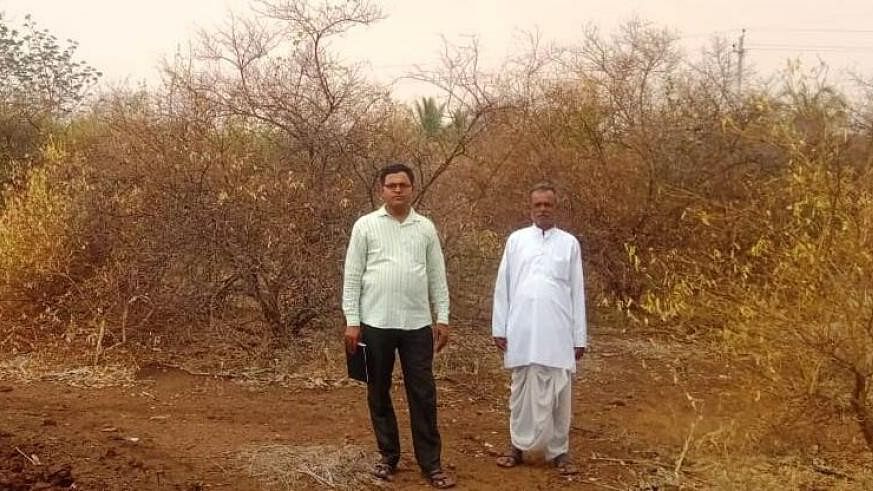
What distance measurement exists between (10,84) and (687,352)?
10403 mm

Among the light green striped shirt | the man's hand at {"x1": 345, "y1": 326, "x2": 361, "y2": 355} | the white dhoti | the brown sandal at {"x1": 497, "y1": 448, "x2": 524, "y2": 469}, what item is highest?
the light green striped shirt

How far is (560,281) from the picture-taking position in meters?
4.33

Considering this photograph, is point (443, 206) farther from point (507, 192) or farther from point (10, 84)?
point (10, 84)

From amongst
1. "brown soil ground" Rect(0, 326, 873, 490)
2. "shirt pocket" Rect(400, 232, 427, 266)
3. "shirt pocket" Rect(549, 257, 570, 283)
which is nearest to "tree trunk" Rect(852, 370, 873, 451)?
"brown soil ground" Rect(0, 326, 873, 490)

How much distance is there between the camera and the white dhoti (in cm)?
428

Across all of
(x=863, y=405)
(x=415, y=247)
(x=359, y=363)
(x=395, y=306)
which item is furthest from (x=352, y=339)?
(x=863, y=405)

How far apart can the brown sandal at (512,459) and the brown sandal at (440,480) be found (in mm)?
447

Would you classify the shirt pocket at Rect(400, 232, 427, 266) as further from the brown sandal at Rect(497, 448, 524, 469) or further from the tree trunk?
the tree trunk

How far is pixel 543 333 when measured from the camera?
A: 4254mm

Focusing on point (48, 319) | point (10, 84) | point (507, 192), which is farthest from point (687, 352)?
point (10, 84)

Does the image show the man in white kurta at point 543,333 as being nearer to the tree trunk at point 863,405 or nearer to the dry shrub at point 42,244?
the tree trunk at point 863,405

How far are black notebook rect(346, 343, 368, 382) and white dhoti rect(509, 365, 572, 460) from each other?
0.91 meters

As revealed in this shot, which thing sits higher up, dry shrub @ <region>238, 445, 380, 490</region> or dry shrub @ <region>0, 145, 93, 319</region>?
dry shrub @ <region>0, 145, 93, 319</region>

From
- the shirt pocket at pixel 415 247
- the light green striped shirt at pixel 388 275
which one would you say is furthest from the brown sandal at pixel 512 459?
the shirt pocket at pixel 415 247
